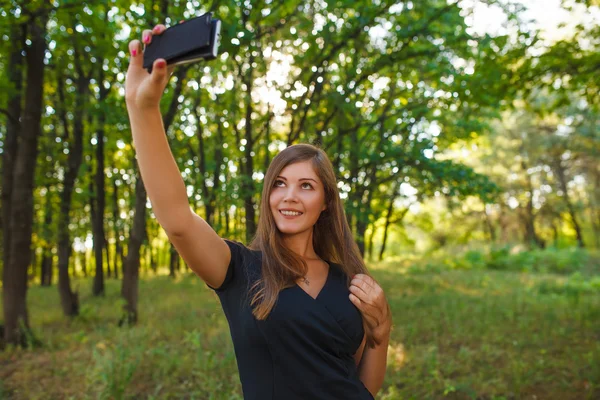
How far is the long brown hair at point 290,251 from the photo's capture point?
1966 millimetres

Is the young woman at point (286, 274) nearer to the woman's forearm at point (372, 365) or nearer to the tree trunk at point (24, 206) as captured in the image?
the woman's forearm at point (372, 365)

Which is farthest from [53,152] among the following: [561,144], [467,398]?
[561,144]

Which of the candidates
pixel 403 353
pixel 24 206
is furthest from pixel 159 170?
pixel 24 206

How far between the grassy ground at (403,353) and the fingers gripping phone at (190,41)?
213 cm

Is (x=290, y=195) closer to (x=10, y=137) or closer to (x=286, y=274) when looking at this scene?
(x=286, y=274)

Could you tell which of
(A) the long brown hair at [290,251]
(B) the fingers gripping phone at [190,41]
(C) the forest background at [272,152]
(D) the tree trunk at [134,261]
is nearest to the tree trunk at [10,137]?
(C) the forest background at [272,152]

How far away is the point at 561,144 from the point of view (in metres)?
28.2

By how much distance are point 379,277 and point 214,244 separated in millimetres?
13953

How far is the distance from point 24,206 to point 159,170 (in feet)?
23.1

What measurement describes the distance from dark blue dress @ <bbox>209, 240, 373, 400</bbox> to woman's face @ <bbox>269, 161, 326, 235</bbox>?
277 mm

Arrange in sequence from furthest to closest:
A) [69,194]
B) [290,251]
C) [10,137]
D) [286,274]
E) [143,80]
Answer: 1. [69,194]
2. [10,137]
3. [290,251]
4. [286,274]
5. [143,80]

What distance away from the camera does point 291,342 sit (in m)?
1.88

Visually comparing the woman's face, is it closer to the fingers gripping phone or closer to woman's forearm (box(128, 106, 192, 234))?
woman's forearm (box(128, 106, 192, 234))

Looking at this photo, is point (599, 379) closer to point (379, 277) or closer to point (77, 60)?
point (379, 277)
